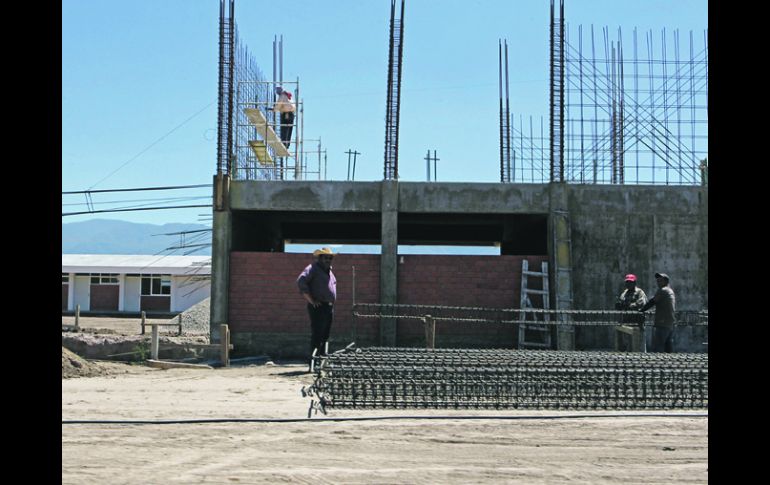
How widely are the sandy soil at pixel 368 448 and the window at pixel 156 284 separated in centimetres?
3659

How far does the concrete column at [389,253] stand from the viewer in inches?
556

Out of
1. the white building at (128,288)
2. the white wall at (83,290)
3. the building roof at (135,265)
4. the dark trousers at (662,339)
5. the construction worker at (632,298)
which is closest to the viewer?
the dark trousers at (662,339)

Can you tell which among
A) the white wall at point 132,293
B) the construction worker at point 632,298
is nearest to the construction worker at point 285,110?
the construction worker at point 632,298

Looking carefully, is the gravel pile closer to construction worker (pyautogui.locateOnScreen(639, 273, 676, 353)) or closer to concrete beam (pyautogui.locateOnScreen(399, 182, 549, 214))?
concrete beam (pyautogui.locateOnScreen(399, 182, 549, 214))

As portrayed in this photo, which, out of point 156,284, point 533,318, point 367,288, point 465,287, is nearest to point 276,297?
point 367,288

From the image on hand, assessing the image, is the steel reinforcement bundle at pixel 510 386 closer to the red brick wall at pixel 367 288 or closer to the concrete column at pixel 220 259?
the red brick wall at pixel 367 288

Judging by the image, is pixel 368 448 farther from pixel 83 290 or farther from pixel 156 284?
pixel 83 290

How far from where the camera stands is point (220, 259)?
14.2 metres

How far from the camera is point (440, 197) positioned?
14.4 meters

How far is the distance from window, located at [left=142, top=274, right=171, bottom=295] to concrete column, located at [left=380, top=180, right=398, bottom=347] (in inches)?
1240

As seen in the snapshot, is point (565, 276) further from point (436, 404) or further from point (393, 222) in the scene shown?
point (436, 404)

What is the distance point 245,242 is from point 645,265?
8499 mm

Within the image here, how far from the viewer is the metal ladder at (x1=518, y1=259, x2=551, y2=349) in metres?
14.0
